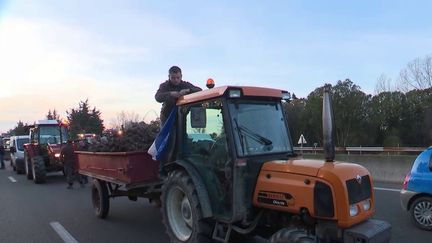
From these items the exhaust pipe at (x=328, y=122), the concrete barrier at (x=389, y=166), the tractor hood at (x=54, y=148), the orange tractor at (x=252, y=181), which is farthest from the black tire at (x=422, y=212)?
the tractor hood at (x=54, y=148)

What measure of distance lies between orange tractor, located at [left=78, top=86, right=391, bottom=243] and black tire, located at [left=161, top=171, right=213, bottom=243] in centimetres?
1

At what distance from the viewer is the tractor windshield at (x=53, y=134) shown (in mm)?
20453

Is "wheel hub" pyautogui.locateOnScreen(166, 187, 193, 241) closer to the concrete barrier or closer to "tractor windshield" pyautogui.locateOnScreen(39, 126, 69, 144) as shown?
the concrete barrier

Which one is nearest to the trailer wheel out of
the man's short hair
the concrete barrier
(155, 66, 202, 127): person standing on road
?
(155, 66, 202, 127): person standing on road

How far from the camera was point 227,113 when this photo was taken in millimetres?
5844

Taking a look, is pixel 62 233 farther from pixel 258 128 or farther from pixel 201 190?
pixel 258 128

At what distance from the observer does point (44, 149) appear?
1970 cm

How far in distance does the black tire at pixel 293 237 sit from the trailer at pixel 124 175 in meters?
3.09

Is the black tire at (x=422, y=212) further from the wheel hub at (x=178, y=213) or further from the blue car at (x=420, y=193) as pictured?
the wheel hub at (x=178, y=213)

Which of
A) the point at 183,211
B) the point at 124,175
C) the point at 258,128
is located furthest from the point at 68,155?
the point at 258,128

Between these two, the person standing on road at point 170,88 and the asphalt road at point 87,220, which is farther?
the asphalt road at point 87,220

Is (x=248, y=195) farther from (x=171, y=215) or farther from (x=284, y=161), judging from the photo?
(x=171, y=215)

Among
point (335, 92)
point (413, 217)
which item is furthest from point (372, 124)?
point (413, 217)

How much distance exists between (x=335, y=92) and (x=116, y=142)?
221 ft
